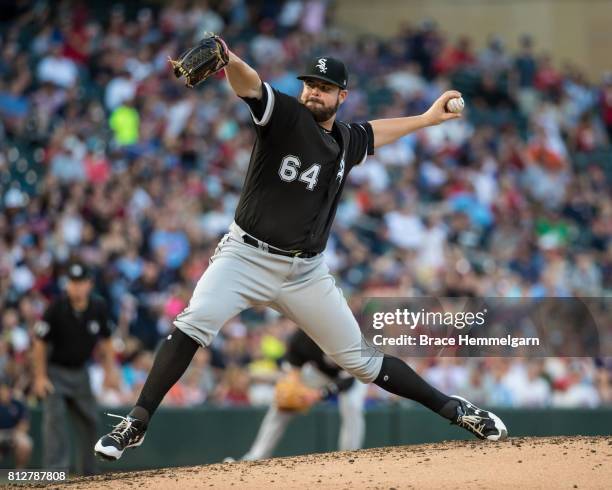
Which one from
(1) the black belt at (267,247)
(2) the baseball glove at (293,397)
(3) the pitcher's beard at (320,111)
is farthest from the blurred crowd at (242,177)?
(3) the pitcher's beard at (320,111)

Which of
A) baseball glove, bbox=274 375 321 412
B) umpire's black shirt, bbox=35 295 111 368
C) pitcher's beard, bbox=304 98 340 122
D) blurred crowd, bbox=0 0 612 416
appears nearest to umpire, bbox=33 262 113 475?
umpire's black shirt, bbox=35 295 111 368

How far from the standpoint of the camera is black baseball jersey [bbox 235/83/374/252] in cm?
533

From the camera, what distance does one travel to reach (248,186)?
5.47 metres

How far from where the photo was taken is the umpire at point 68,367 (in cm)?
891

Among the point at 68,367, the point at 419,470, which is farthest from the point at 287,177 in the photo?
the point at 68,367

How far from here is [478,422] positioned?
609 centimetres

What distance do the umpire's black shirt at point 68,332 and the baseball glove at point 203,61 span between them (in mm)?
4360

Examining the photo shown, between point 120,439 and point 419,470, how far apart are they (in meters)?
1.51

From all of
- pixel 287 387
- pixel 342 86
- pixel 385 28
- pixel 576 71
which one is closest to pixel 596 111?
pixel 576 71

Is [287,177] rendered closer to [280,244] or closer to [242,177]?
[280,244]

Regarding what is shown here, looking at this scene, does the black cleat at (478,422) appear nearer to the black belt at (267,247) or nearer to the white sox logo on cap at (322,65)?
the black belt at (267,247)

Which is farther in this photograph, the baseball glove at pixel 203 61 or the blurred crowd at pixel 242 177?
the blurred crowd at pixel 242 177

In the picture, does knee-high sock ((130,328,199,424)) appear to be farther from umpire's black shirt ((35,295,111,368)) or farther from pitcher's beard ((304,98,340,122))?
umpire's black shirt ((35,295,111,368))

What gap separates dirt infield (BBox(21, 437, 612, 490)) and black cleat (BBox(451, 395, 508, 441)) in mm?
68
